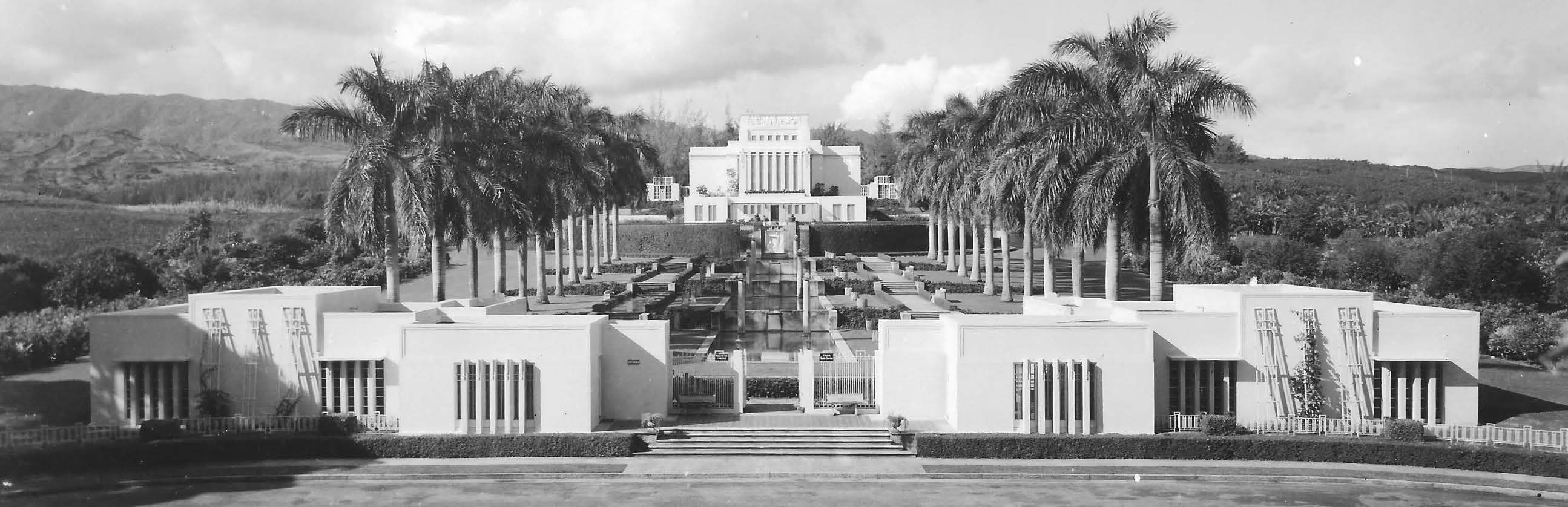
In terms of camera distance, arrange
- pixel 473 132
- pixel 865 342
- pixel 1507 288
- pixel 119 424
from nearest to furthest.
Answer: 1. pixel 119 424
2. pixel 473 132
3. pixel 865 342
4. pixel 1507 288

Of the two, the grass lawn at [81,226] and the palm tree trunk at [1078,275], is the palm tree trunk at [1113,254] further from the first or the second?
the grass lawn at [81,226]

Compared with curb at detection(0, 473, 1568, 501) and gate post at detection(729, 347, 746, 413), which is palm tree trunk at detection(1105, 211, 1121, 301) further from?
gate post at detection(729, 347, 746, 413)

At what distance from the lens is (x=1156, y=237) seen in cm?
2894

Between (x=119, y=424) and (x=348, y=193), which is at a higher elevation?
(x=348, y=193)

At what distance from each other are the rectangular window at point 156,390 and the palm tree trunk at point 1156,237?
973 inches

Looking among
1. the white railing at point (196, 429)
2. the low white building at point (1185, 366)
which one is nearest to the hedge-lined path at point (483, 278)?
the white railing at point (196, 429)

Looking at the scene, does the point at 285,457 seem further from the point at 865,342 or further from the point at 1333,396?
the point at 1333,396

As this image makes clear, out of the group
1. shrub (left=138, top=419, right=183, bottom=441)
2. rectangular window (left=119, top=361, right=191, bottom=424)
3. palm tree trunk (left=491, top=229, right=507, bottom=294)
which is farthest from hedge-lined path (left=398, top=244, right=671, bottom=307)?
shrub (left=138, top=419, right=183, bottom=441)

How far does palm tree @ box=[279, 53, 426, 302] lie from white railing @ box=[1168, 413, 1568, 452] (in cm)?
2070

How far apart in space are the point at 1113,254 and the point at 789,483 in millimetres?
15081

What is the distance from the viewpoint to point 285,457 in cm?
2148

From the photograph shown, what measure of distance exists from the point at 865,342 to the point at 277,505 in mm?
22156

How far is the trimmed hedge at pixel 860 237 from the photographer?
83875mm

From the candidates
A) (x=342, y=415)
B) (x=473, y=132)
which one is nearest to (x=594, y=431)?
(x=342, y=415)
